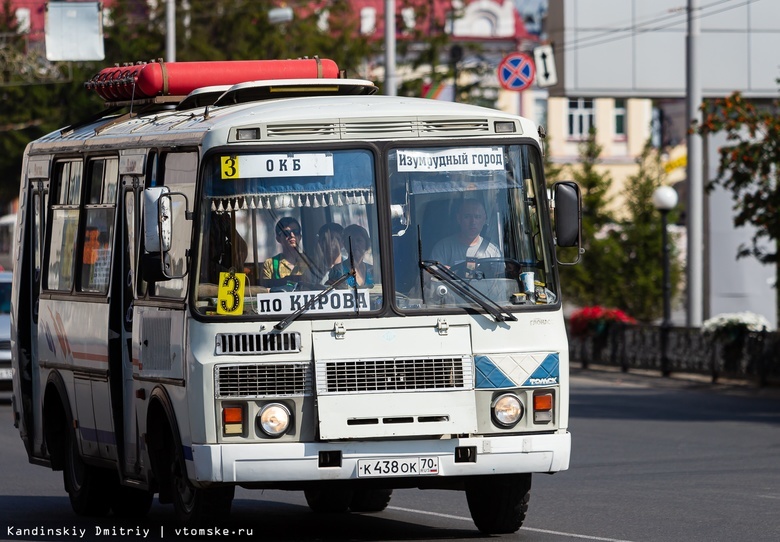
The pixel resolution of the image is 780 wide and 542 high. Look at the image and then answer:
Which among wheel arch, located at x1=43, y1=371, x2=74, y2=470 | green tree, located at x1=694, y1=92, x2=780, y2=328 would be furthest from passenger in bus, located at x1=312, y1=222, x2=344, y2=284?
green tree, located at x1=694, y1=92, x2=780, y2=328

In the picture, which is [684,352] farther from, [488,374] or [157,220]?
[157,220]

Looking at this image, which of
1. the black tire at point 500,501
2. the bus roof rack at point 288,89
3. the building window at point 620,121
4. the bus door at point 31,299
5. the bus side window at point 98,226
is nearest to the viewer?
the black tire at point 500,501

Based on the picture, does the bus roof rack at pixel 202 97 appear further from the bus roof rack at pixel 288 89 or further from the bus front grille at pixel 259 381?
the bus front grille at pixel 259 381

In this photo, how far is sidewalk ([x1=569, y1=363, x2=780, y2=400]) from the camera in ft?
91.4

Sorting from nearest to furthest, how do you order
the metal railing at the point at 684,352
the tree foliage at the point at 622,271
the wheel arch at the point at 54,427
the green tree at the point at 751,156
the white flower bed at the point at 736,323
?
the wheel arch at the point at 54,427 < the green tree at the point at 751,156 < the metal railing at the point at 684,352 < the white flower bed at the point at 736,323 < the tree foliage at the point at 622,271

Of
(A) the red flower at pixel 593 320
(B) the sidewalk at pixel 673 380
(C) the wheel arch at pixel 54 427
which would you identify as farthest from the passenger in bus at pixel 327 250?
(A) the red flower at pixel 593 320

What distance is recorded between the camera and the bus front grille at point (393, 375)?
1000cm

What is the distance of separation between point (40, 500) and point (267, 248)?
429cm

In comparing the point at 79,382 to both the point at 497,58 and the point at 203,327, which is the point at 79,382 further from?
the point at 497,58

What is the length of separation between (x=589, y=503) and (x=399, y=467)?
3.46 m

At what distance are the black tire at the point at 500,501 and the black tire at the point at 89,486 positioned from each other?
278 cm

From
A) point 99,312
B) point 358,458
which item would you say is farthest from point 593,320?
point 358,458

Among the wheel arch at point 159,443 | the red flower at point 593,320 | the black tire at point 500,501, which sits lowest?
the red flower at point 593,320

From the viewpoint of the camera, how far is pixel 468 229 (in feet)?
34.0
